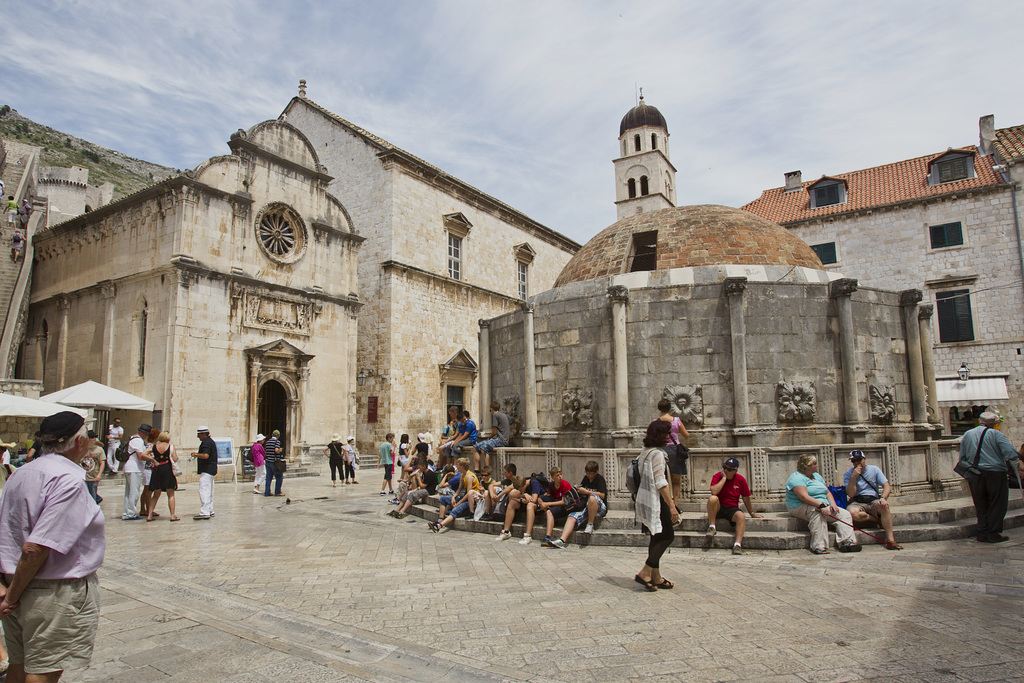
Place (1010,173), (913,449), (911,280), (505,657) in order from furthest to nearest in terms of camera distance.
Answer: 1. (911,280)
2. (1010,173)
3. (913,449)
4. (505,657)

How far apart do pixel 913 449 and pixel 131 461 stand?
13.6 m

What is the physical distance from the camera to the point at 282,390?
2295 centimetres

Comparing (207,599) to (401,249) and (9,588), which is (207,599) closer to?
(9,588)

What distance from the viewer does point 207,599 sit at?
6340 millimetres

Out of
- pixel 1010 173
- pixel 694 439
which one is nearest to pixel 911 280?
pixel 1010 173

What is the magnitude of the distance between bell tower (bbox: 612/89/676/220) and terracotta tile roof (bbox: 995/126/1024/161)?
19.8m

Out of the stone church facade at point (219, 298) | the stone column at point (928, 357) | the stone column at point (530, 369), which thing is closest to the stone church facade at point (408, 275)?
the stone church facade at point (219, 298)

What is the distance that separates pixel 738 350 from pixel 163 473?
10439 millimetres

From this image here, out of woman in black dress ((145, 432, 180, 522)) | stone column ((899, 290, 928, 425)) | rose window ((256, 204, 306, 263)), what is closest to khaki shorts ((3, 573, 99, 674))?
woman in black dress ((145, 432, 180, 522))

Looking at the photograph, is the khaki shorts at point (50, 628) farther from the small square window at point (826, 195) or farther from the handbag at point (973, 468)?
the small square window at point (826, 195)

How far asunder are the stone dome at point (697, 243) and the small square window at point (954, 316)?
1711cm

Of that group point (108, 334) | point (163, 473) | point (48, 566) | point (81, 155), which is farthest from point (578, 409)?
point (81, 155)

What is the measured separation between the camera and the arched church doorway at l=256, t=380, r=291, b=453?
22.1 m

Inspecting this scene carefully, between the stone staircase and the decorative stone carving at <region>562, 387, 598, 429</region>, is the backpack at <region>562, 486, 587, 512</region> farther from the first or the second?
the decorative stone carving at <region>562, 387, 598, 429</region>
